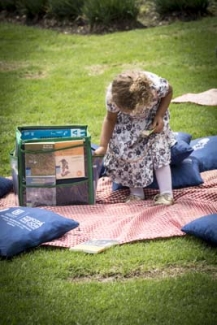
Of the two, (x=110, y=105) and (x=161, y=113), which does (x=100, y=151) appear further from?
(x=161, y=113)

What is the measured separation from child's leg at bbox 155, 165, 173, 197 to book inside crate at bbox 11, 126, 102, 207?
17.9 inches

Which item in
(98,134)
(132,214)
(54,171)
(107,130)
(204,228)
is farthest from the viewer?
(98,134)

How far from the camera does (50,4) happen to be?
41.3ft

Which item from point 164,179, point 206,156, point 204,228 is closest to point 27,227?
point 204,228

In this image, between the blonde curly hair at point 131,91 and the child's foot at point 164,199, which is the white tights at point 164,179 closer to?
the child's foot at point 164,199

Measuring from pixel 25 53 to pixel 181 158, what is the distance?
548cm

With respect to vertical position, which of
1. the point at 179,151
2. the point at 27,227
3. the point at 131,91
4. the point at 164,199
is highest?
the point at 131,91

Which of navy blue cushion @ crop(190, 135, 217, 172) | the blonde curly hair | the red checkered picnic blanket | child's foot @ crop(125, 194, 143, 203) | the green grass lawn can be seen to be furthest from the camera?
navy blue cushion @ crop(190, 135, 217, 172)

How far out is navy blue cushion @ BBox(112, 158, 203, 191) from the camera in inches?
238

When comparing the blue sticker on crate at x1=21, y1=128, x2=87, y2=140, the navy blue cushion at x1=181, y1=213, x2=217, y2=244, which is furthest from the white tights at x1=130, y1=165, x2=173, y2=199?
the navy blue cushion at x1=181, y1=213, x2=217, y2=244

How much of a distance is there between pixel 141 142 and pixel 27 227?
126 cm

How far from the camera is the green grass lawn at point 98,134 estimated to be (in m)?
4.14

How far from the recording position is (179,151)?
601 cm

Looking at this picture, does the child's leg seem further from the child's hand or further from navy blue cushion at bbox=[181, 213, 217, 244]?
navy blue cushion at bbox=[181, 213, 217, 244]
